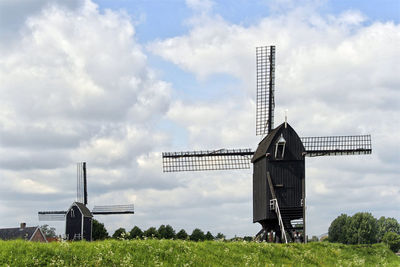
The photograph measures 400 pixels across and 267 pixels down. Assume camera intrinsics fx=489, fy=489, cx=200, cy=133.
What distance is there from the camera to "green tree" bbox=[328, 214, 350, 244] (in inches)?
4055

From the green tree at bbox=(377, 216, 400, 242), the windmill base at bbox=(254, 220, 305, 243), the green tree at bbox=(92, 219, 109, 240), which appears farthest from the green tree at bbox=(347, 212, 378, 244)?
the windmill base at bbox=(254, 220, 305, 243)

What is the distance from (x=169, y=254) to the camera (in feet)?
61.2

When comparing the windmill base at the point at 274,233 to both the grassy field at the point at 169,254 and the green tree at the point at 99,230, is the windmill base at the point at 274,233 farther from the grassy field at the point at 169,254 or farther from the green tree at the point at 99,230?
the green tree at the point at 99,230

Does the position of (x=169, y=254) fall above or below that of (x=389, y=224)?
above

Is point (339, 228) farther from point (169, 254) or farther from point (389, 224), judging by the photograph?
point (169, 254)

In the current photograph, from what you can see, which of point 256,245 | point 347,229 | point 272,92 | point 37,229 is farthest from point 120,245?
point 347,229

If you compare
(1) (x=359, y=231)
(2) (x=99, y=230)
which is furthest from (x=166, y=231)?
(1) (x=359, y=231)

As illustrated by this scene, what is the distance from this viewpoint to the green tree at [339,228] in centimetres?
10300

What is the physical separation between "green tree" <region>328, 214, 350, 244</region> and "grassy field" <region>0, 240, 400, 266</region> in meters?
79.7

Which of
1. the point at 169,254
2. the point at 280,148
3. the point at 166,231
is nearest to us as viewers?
the point at 169,254

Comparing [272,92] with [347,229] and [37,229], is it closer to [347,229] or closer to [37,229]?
[37,229]

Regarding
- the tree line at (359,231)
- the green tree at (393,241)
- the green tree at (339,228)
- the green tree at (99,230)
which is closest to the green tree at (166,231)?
the green tree at (99,230)

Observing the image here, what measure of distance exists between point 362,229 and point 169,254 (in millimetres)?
89125

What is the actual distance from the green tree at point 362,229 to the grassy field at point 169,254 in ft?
246
